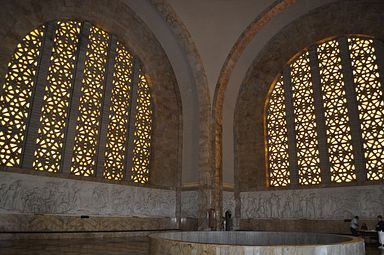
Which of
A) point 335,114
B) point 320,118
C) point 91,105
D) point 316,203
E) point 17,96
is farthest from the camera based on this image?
point 320,118

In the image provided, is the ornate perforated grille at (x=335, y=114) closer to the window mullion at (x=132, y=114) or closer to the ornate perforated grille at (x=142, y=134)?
the ornate perforated grille at (x=142, y=134)

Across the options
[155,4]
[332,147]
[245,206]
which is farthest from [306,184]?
[155,4]

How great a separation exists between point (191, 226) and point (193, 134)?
130 inches

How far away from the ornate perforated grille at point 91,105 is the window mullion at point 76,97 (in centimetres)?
14

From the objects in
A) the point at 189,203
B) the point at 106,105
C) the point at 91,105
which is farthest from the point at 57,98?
the point at 189,203

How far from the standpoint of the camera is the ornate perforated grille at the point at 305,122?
11.7 meters

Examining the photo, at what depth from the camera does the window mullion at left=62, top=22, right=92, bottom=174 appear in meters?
9.66

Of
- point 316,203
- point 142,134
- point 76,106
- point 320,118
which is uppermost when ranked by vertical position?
point 320,118

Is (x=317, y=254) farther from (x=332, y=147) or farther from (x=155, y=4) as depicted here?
(x=155, y=4)

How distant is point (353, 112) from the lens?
1127cm

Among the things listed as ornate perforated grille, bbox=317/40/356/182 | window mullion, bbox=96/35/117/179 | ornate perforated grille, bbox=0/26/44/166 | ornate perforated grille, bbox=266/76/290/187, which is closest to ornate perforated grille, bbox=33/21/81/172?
ornate perforated grille, bbox=0/26/44/166

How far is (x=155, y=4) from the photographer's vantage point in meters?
11.3

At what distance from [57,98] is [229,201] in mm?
6922

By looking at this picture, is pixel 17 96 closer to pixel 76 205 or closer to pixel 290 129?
pixel 76 205
